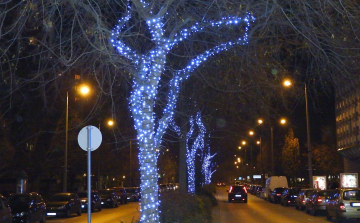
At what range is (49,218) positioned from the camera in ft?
97.9

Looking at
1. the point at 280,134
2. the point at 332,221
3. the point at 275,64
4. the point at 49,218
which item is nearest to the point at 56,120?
the point at 49,218

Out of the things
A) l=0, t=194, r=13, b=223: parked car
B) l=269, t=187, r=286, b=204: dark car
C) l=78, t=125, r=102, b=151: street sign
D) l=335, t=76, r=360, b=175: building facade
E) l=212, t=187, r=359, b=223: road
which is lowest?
l=212, t=187, r=359, b=223: road

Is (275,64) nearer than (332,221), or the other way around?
(275,64)

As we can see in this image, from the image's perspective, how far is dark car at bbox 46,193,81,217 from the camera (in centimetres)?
2923

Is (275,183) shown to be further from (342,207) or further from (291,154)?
(342,207)

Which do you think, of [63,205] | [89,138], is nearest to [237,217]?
[63,205]

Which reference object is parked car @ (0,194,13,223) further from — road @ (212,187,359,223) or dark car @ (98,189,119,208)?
dark car @ (98,189,119,208)

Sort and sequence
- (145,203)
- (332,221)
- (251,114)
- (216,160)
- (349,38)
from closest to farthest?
(145,203) < (349,38) < (251,114) < (332,221) < (216,160)

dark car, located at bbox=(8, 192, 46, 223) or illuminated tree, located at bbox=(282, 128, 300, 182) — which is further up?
illuminated tree, located at bbox=(282, 128, 300, 182)

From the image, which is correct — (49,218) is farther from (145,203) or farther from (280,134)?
(280,134)

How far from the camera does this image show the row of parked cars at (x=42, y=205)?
2036cm

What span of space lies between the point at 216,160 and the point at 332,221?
3932 centimetres

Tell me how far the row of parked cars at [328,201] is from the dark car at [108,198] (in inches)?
556

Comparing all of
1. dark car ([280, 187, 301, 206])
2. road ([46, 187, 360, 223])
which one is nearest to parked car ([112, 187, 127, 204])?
road ([46, 187, 360, 223])
